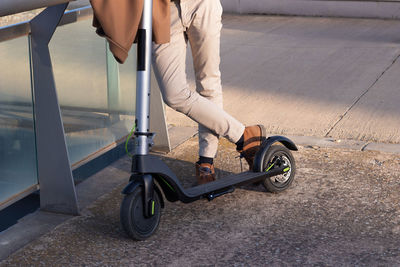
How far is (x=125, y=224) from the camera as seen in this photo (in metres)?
3.06

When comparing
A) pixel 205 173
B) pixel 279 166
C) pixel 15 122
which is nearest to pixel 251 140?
pixel 279 166

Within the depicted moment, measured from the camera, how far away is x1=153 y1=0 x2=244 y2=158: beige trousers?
335 cm

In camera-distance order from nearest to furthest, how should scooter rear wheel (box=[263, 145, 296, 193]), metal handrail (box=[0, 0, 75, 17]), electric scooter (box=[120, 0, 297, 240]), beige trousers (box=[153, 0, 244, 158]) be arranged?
metal handrail (box=[0, 0, 75, 17]) → electric scooter (box=[120, 0, 297, 240]) → beige trousers (box=[153, 0, 244, 158]) → scooter rear wheel (box=[263, 145, 296, 193])

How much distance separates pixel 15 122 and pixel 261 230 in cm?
138

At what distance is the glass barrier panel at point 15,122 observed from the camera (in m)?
3.35

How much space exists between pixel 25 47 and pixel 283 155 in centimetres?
153

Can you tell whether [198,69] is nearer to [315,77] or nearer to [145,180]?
[145,180]

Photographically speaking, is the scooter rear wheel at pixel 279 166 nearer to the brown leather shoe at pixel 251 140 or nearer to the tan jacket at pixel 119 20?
the brown leather shoe at pixel 251 140

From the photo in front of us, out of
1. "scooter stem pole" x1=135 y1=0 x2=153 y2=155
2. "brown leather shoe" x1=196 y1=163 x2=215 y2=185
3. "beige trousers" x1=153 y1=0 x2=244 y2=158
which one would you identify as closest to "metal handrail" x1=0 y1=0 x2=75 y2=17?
"scooter stem pole" x1=135 y1=0 x2=153 y2=155

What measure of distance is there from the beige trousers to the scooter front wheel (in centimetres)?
54


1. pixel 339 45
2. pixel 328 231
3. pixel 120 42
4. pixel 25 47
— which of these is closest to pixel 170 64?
pixel 120 42

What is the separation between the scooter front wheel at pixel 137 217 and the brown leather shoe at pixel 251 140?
2.41 ft

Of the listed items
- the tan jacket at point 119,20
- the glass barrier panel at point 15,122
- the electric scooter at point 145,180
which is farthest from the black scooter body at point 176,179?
the glass barrier panel at point 15,122

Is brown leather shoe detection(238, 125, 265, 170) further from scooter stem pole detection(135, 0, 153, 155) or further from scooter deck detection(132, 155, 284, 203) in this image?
scooter stem pole detection(135, 0, 153, 155)
